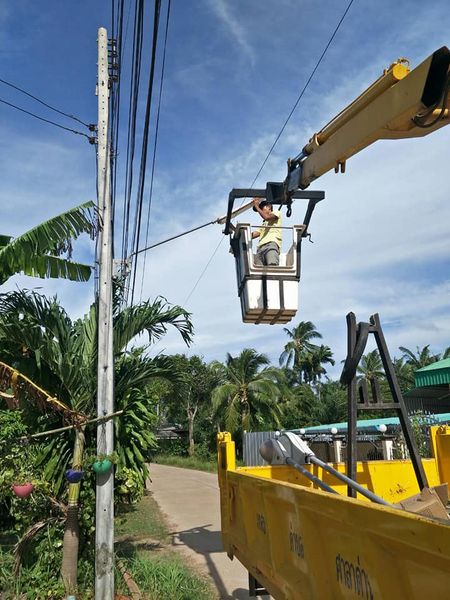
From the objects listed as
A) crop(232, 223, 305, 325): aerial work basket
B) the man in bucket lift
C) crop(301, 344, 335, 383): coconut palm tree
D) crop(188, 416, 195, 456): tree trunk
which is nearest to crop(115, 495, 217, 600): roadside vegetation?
crop(232, 223, 305, 325): aerial work basket

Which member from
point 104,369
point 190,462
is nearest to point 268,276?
point 104,369

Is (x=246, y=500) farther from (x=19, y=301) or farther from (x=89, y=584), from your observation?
(x=19, y=301)

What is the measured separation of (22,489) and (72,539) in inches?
35.3

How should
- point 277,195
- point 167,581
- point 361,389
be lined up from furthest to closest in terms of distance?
point 167,581 < point 277,195 < point 361,389

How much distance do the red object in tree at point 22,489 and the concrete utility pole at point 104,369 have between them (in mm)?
757

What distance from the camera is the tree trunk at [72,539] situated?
6.29m

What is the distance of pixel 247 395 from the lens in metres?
32.1

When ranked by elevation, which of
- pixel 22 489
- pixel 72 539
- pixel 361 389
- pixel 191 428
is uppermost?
pixel 361 389

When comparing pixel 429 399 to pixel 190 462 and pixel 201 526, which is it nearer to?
pixel 201 526

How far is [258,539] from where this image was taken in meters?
3.70

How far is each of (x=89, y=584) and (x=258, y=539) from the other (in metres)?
3.82

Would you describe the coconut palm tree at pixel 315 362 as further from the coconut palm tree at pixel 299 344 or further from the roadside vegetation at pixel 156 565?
the roadside vegetation at pixel 156 565

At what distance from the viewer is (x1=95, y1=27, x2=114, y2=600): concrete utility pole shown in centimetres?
613

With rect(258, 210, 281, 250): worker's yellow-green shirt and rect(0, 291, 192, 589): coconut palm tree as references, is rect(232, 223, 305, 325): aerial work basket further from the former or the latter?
rect(0, 291, 192, 589): coconut palm tree
